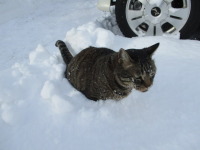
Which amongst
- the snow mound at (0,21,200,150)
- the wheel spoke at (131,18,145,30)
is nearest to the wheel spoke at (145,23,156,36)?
the wheel spoke at (131,18,145,30)

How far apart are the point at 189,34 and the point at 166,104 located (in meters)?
1.74

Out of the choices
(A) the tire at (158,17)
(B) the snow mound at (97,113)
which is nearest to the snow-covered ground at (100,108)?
(B) the snow mound at (97,113)

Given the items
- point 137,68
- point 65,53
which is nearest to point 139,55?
point 137,68

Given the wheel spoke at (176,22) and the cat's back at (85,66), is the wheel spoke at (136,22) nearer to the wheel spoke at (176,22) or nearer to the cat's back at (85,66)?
the wheel spoke at (176,22)

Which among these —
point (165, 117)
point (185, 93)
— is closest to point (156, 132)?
point (165, 117)

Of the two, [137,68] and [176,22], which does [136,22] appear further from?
[137,68]

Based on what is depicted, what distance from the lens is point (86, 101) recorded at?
309cm

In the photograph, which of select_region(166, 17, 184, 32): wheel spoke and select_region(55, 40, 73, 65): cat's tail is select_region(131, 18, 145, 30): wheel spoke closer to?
select_region(166, 17, 184, 32): wheel spoke

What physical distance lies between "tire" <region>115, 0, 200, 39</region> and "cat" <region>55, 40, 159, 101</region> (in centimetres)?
111

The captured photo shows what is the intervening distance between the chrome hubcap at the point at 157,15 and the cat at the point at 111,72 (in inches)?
44.5

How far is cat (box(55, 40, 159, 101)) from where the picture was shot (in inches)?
111

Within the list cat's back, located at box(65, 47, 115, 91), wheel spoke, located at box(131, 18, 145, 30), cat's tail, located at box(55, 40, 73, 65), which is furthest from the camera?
wheel spoke, located at box(131, 18, 145, 30)

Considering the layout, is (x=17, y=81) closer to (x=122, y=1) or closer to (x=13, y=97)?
(x=13, y=97)

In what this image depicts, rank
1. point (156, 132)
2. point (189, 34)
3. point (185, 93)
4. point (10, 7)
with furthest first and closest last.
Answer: point (10, 7), point (189, 34), point (185, 93), point (156, 132)
